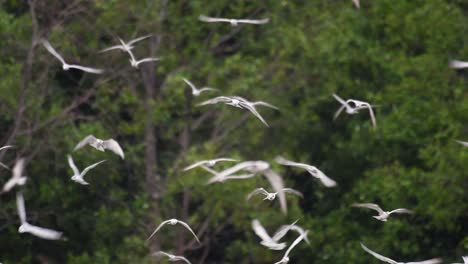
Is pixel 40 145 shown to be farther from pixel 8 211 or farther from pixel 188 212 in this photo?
pixel 188 212

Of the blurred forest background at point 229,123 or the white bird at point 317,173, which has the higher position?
the white bird at point 317,173

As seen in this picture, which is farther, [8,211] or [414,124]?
[414,124]

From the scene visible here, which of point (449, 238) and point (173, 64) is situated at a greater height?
point (173, 64)

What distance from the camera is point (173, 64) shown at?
16.3 meters

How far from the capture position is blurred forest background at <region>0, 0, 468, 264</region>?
1529 cm

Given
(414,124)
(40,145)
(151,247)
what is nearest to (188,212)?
(151,247)

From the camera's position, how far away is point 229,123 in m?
16.1

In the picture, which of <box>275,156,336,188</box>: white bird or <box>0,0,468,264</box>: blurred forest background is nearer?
<box>275,156,336,188</box>: white bird

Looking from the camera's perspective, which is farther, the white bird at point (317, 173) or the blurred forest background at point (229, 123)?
the blurred forest background at point (229, 123)

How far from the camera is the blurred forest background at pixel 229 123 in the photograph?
50.2 ft

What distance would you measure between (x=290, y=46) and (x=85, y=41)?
8.45 feet

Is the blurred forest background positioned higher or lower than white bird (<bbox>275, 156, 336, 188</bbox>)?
lower

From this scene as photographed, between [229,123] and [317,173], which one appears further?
[229,123]

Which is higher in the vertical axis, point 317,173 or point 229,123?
point 317,173
